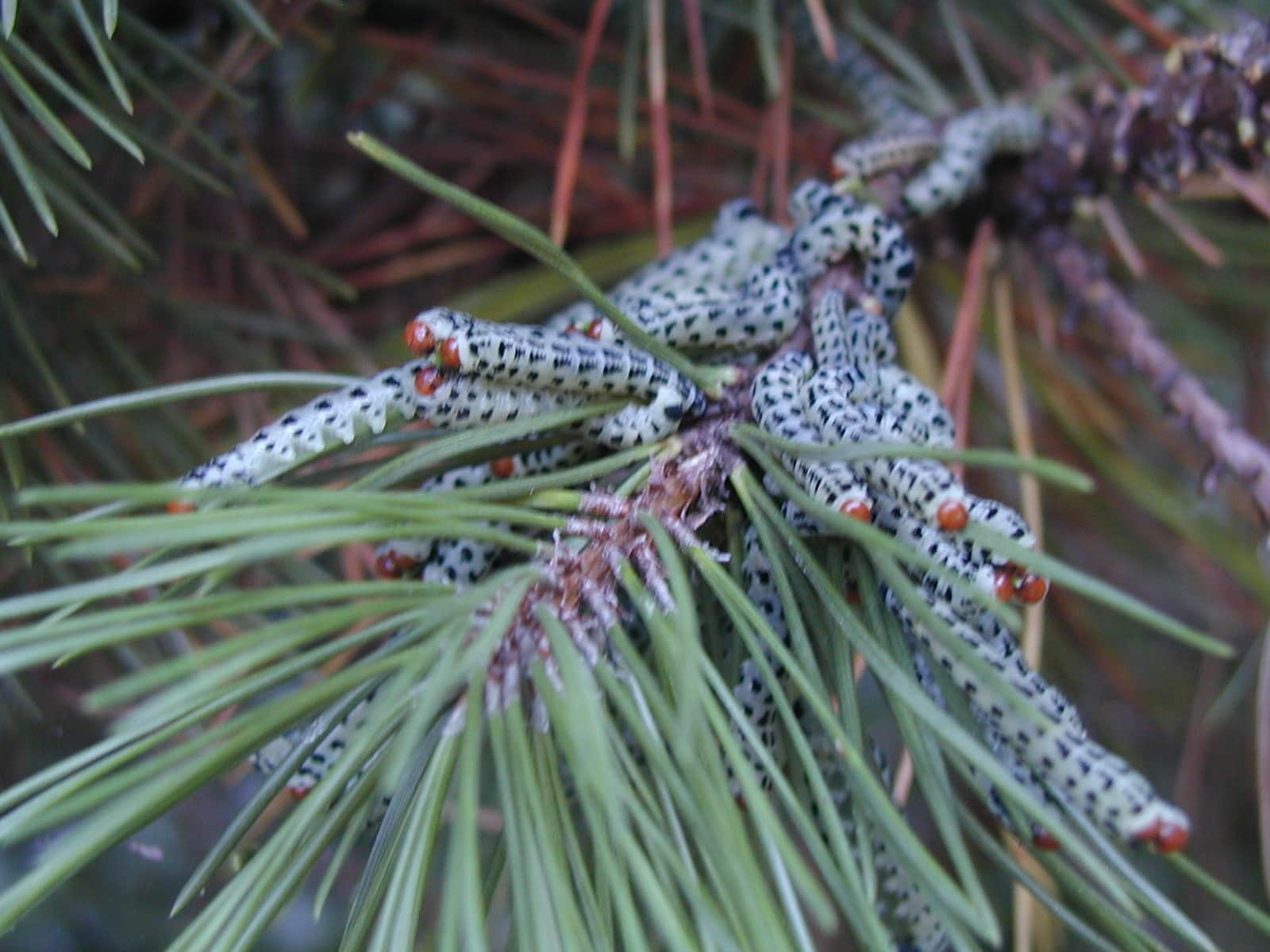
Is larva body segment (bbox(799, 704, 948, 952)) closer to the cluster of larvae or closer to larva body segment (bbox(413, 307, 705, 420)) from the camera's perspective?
the cluster of larvae

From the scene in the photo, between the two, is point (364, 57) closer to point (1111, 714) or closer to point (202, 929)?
point (202, 929)

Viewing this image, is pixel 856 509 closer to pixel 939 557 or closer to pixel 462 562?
pixel 939 557

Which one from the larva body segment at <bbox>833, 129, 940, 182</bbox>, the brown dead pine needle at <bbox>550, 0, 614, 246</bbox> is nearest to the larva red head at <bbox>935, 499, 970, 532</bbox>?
the larva body segment at <bbox>833, 129, 940, 182</bbox>

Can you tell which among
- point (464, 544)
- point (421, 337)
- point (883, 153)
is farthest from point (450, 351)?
point (883, 153)

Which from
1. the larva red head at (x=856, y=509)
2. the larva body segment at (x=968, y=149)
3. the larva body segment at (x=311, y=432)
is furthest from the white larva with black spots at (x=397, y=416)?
the larva body segment at (x=968, y=149)

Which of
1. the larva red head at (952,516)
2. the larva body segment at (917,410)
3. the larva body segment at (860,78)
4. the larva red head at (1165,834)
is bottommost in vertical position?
the larva red head at (1165,834)

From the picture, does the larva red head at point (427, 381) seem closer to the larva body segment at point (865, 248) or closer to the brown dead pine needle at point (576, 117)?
the larva body segment at point (865, 248)

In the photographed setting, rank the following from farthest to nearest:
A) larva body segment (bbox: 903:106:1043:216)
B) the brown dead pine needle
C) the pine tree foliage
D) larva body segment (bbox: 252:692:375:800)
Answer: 1. the brown dead pine needle
2. larva body segment (bbox: 903:106:1043:216)
3. larva body segment (bbox: 252:692:375:800)
4. the pine tree foliage
